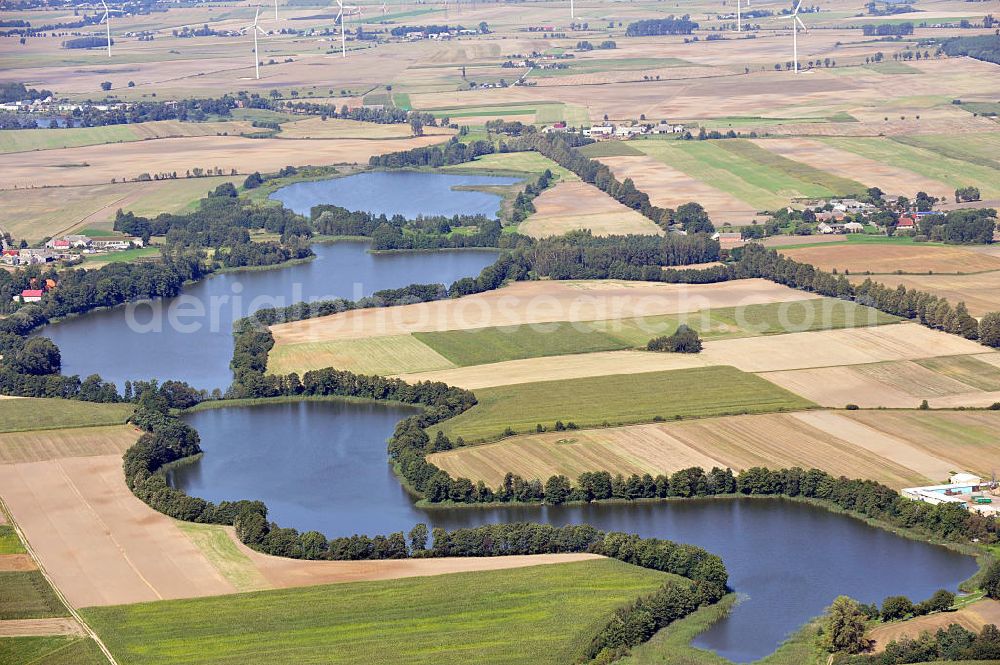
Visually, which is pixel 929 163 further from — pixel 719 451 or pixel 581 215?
pixel 719 451

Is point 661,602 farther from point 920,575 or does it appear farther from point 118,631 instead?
point 118,631

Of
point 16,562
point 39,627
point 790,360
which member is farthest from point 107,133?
point 39,627

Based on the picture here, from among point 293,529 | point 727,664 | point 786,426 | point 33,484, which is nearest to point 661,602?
point 727,664

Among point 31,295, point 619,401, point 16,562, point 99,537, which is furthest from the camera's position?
point 31,295

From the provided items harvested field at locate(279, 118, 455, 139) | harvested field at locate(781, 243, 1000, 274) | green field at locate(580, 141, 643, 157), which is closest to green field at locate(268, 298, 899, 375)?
harvested field at locate(781, 243, 1000, 274)

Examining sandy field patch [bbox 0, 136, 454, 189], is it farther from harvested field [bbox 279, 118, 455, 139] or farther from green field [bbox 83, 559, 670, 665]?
green field [bbox 83, 559, 670, 665]

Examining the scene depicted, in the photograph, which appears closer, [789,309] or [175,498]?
[175,498]

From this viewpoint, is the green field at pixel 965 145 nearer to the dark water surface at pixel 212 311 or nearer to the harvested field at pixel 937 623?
the dark water surface at pixel 212 311
